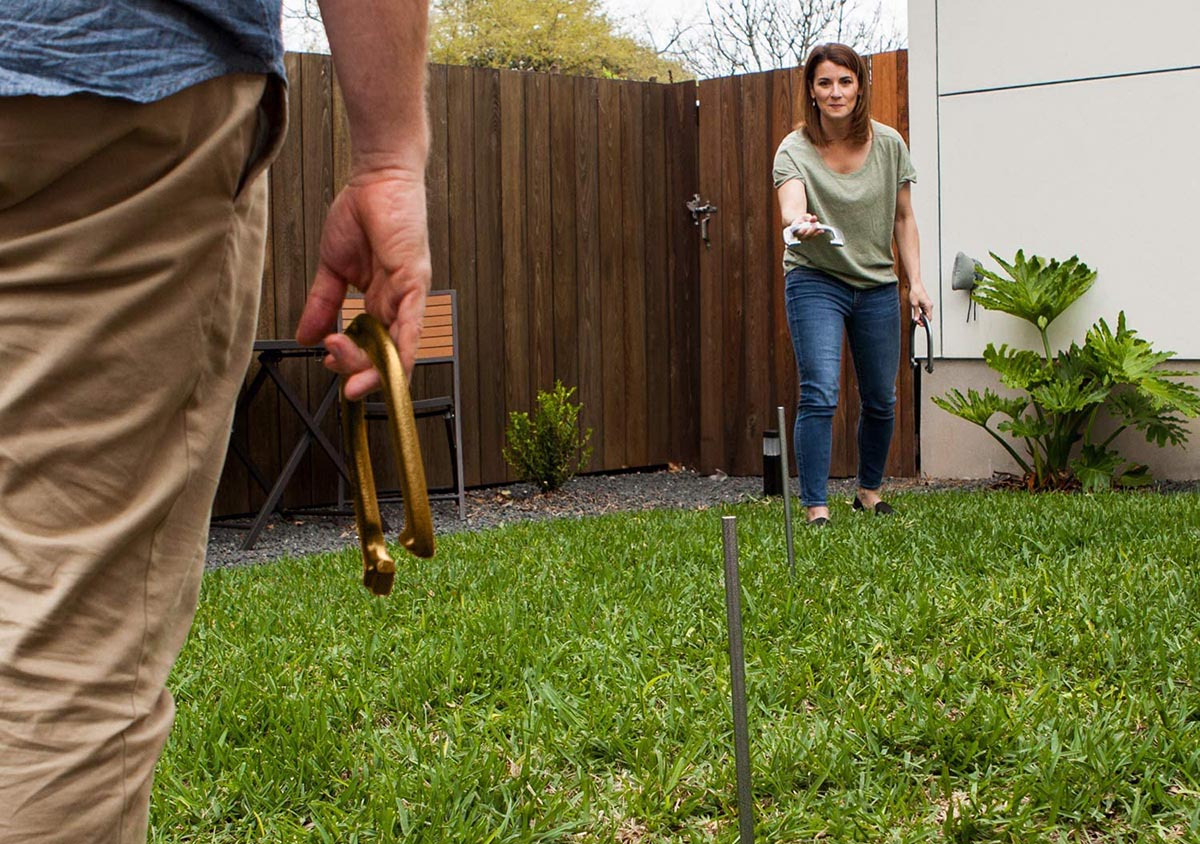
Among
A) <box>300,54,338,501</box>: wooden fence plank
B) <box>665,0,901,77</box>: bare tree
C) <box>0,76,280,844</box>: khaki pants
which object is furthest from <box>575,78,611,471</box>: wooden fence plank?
<box>665,0,901,77</box>: bare tree

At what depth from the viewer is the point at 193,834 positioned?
2119 mm

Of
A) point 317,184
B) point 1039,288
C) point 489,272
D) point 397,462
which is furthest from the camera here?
point 489,272

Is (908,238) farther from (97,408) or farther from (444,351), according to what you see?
(97,408)

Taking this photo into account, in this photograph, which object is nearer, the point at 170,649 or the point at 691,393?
the point at 170,649

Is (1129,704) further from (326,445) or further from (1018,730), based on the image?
(326,445)

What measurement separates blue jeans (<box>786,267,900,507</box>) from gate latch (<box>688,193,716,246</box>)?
3352mm

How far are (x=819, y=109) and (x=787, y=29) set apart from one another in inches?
593

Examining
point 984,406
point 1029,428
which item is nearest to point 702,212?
point 984,406

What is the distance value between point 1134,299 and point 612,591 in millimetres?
4518

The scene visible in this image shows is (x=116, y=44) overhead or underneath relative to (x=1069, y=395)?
overhead

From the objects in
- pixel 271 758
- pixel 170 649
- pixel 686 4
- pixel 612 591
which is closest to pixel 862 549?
pixel 612 591

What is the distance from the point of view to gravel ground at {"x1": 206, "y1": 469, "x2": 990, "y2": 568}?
6.22 metres

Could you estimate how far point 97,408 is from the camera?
0.98m

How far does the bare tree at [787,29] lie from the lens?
19328 millimetres
